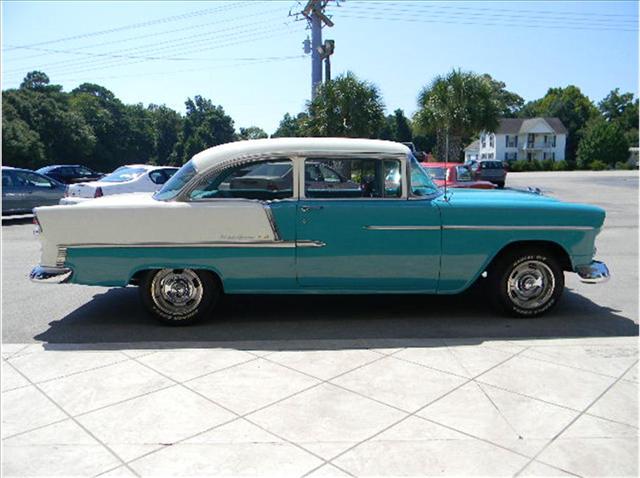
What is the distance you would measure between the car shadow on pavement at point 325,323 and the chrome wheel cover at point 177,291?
203mm

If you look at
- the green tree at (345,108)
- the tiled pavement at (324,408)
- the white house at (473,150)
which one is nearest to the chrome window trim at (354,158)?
the tiled pavement at (324,408)

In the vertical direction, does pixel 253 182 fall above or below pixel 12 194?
above

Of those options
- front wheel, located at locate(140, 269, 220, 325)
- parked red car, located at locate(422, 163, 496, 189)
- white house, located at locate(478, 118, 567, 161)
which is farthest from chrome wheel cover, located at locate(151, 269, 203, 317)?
white house, located at locate(478, 118, 567, 161)

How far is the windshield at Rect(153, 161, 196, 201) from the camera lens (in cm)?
539

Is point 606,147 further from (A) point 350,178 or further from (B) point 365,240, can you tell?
(B) point 365,240

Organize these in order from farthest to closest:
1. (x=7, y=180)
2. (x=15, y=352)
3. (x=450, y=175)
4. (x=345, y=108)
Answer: (x=345, y=108) → (x=7, y=180) → (x=450, y=175) → (x=15, y=352)

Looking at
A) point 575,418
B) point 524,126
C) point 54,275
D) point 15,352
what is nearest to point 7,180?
point 54,275

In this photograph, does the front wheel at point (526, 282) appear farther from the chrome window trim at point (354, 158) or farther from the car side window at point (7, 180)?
the car side window at point (7, 180)

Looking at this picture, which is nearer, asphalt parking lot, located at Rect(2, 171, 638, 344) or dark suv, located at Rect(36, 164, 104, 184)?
asphalt parking lot, located at Rect(2, 171, 638, 344)

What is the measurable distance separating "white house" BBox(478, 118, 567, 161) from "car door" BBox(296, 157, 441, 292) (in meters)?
85.4

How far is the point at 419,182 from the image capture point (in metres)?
5.55

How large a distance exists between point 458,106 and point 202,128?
6420 centimetres

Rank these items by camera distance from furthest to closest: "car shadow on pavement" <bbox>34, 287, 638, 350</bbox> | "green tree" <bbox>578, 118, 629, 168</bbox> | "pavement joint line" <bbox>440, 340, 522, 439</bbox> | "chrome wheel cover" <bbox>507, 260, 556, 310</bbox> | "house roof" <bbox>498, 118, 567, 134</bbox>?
"house roof" <bbox>498, 118, 567, 134</bbox> < "green tree" <bbox>578, 118, 629, 168</bbox> < "chrome wheel cover" <bbox>507, 260, 556, 310</bbox> < "car shadow on pavement" <bbox>34, 287, 638, 350</bbox> < "pavement joint line" <bbox>440, 340, 522, 439</bbox>

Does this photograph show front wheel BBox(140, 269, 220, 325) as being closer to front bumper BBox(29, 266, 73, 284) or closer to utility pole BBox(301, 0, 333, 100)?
front bumper BBox(29, 266, 73, 284)
